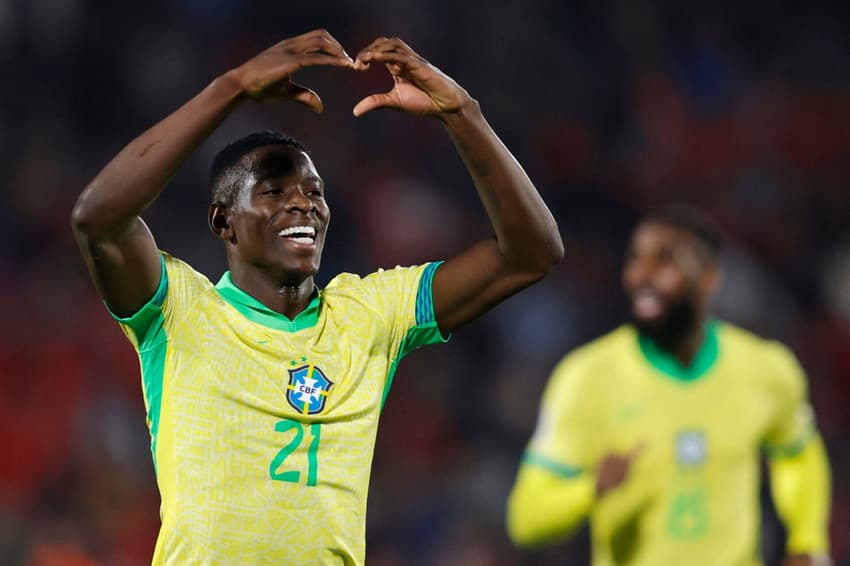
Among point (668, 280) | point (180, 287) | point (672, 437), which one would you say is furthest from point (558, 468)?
point (180, 287)

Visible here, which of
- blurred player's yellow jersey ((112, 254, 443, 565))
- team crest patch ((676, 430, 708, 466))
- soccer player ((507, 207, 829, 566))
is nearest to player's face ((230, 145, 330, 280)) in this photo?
blurred player's yellow jersey ((112, 254, 443, 565))

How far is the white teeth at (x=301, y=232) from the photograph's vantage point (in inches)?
125

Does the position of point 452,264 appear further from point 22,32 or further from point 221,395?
point 22,32

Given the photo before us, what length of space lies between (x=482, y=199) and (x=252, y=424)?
742 mm

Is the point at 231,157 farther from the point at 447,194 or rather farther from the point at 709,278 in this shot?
the point at 447,194

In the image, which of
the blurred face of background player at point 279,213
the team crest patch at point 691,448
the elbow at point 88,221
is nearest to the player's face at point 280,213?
the blurred face of background player at point 279,213

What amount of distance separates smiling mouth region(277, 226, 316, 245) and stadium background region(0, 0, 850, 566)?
3644 millimetres

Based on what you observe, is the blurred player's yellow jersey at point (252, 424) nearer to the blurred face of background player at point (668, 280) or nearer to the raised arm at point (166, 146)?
the raised arm at point (166, 146)

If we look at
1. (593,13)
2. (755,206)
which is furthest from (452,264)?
(593,13)

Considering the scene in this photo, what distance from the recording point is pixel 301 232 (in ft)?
10.5

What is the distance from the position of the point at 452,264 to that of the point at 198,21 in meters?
6.22

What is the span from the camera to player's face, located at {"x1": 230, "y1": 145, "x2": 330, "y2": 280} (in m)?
3.19

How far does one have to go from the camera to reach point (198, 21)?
911cm

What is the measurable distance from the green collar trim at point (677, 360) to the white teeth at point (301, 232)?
7.82ft
